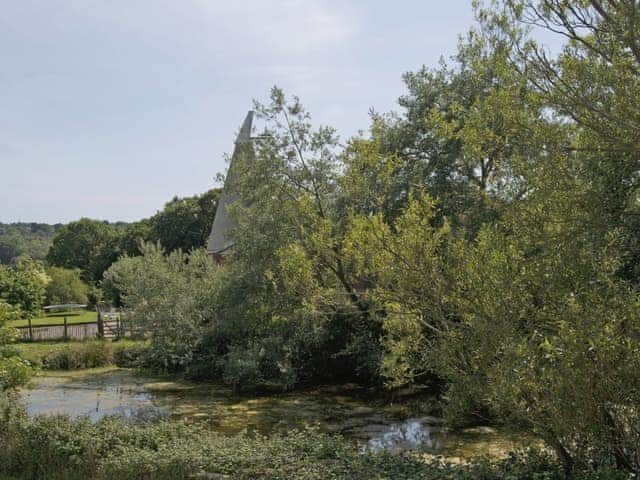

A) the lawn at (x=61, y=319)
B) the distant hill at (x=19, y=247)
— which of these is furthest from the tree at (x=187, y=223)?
the distant hill at (x=19, y=247)

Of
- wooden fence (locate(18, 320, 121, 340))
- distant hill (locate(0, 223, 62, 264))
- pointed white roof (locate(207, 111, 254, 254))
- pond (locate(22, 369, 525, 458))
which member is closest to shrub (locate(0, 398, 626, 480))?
pond (locate(22, 369, 525, 458))

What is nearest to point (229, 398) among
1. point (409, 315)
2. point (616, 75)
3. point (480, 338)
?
point (409, 315)

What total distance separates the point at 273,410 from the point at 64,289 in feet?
105

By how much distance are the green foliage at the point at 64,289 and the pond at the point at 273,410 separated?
24291 mm

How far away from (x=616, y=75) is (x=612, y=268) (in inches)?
69.8

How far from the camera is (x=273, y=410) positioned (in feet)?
45.1

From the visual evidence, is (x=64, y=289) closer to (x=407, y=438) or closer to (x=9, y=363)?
(x=9, y=363)

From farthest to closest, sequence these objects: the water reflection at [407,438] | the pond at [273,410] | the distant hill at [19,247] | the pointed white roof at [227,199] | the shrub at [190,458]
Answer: the distant hill at [19,247]
the pointed white roof at [227,199]
the pond at [273,410]
the water reflection at [407,438]
the shrub at [190,458]

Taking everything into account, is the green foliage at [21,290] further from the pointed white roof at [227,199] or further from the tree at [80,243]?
the tree at [80,243]

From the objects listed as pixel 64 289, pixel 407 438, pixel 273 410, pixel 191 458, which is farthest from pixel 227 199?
pixel 191 458

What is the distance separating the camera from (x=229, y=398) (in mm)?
15242

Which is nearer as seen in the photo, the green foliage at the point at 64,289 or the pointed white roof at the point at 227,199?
the pointed white roof at the point at 227,199

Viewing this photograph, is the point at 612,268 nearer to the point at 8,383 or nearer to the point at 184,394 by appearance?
the point at 8,383

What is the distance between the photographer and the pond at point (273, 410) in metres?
10.7
